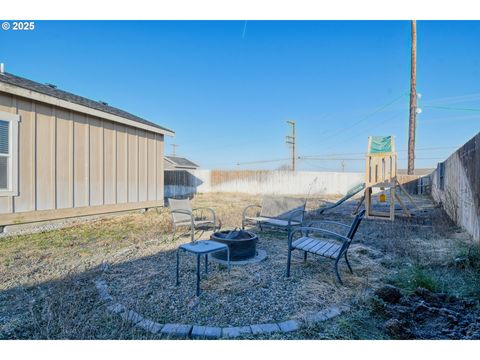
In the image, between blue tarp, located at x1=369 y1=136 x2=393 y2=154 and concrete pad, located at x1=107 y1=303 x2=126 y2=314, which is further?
blue tarp, located at x1=369 y1=136 x2=393 y2=154

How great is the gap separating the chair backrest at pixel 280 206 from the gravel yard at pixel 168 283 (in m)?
0.93

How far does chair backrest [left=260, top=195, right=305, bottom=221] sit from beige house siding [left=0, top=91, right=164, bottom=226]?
4.71 meters

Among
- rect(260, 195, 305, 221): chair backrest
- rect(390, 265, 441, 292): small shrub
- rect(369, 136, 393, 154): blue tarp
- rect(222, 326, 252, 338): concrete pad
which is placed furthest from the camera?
rect(369, 136, 393, 154): blue tarp

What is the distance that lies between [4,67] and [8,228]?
14.3 ft

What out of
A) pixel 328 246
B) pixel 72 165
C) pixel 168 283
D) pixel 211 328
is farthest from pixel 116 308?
pixel 72 165

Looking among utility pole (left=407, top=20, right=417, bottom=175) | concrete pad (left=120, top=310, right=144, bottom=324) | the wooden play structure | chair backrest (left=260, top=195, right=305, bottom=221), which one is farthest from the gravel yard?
utility pole (left=407, top=20, right=417, bottom=175)

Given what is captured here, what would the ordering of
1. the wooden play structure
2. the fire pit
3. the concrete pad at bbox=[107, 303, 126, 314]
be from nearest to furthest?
the concrete pad at bbox=[107, 303, 126, 314], the fire pit, the wooden play structure

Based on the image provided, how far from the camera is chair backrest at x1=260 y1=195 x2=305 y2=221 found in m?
6.36

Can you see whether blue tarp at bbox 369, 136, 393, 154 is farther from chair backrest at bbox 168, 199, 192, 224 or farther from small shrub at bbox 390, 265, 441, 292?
chair backrest at bbox 168, 199, 192, 224

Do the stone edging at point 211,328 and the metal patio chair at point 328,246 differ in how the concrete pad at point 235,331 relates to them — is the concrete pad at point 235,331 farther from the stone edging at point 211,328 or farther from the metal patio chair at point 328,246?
the metal patio chair at point 328,246

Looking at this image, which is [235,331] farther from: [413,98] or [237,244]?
[413,98]

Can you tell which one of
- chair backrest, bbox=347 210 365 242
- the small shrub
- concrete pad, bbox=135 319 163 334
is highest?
chair backrest, bbox=347 210 365 242

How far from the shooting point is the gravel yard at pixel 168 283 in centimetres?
235

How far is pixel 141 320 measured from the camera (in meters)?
2.36
